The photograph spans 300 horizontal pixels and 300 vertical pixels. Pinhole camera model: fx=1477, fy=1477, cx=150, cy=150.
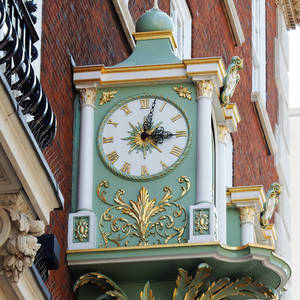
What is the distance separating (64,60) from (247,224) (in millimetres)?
3556

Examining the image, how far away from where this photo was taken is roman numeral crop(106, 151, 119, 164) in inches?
622

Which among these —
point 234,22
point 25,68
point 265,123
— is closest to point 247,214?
point 25,68

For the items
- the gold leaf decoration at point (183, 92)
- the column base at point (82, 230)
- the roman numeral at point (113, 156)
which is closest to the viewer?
the column base at point (82, 230)

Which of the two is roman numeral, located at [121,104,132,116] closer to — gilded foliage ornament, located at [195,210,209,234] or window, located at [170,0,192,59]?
gilded foliage ornament, located at [195,210,209,234]

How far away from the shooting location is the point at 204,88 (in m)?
16.0

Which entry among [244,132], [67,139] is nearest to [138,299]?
[67,139]

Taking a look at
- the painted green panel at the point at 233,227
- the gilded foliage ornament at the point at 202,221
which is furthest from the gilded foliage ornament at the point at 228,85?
the painted green panel at the point at 233,227

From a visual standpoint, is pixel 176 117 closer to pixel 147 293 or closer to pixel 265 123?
pixel 147 293

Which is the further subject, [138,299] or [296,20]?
[296,20]

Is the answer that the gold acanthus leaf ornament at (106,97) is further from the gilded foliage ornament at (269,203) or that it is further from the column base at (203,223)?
the gilded foliage ornament at (269,203)

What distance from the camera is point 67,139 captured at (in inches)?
627

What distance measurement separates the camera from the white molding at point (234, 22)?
26.1m

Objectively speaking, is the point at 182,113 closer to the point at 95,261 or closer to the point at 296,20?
the point at 95,261

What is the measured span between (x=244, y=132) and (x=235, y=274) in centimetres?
1157
